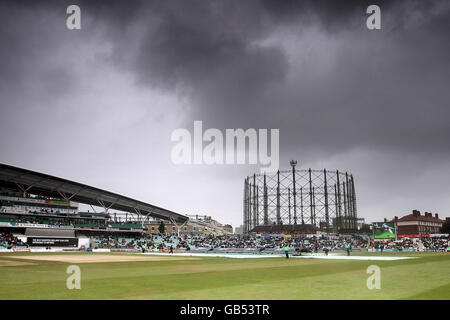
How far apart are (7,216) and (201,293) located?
77.8 m

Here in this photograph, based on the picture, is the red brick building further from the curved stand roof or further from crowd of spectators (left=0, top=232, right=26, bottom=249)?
crowd of spectators (left=0, top=232, right=26, bottom=249)

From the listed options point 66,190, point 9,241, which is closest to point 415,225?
point 66,190

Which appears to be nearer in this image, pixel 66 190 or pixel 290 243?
pixel 290 243

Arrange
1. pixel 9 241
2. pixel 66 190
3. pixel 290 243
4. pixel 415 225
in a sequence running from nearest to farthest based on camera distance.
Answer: pixel 9 241 < pixel 290 243 < pixel 66 190 < pixel 415 225

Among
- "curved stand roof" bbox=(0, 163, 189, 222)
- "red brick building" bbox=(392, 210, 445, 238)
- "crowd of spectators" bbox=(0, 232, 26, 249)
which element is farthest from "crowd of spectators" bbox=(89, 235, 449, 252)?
"red brick building" bbox=(392, 210, 445, 238)

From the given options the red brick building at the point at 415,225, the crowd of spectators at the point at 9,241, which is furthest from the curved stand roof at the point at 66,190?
the red brick building at the point at 415,225

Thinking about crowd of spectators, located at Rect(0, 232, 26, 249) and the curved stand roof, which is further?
the curved stand roof

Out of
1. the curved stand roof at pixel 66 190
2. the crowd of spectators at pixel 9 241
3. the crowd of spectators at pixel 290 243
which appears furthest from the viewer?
the curved stand roof at pixel 66 190

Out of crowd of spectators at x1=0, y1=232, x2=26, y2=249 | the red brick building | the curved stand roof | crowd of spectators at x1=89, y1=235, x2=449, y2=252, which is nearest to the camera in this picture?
crowd of spectators at x1=0, y1=232, x2=26, y2=249

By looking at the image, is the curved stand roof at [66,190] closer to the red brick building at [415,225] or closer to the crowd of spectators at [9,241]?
the crowd of spectators at [9,241]

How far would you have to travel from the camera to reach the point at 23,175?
252 ft

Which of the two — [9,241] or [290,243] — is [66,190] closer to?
Answer: [9,241]
